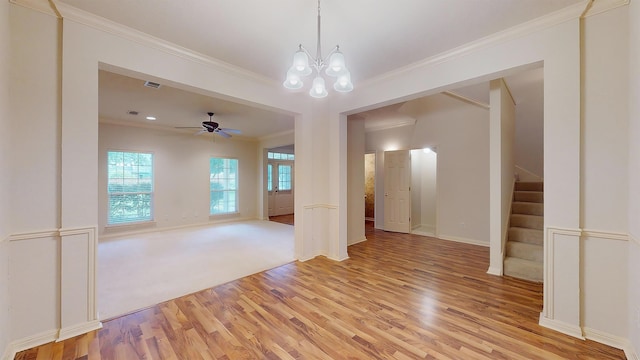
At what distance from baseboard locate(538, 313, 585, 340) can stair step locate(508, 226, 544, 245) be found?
6.04ft

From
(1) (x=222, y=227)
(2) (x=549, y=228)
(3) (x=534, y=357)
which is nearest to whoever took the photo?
(3) (x=534, y=357)

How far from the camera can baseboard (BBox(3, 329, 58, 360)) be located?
1771 mm

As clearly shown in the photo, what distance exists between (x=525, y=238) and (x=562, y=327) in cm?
193

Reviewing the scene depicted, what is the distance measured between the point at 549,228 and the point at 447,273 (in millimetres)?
1504

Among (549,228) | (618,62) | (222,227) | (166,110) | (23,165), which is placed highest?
(166,110)

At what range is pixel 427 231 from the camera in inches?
246

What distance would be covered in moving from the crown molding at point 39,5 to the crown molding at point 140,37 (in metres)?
0.05

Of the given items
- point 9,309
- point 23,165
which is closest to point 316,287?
point 9,309

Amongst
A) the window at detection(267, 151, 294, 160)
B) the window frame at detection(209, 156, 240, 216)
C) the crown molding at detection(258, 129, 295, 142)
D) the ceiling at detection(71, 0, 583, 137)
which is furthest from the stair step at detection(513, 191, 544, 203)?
the window frame at detection(209, 156, 240, 216)

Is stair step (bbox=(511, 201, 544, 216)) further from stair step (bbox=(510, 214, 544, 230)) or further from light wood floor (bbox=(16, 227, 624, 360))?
light wood floor (bbox=(16, 227, 624, 360))

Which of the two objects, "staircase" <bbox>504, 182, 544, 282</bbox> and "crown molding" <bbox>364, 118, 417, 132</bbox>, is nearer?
"staircase" <bbox>504, 182, 544, 282</bbox>

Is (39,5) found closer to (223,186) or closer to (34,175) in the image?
(34,175)

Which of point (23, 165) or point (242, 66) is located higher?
point (242, 66)

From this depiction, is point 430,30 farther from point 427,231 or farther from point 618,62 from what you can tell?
point 427,231
